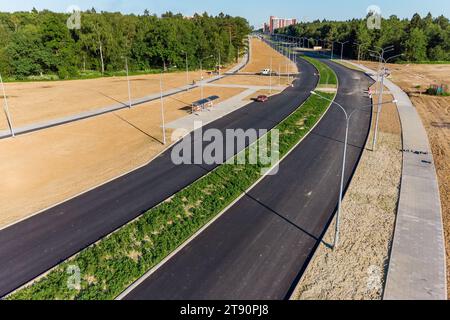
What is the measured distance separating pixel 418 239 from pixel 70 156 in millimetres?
30097

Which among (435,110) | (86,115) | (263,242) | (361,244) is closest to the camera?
(361,244)

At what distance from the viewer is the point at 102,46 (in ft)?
291

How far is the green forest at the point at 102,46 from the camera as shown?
261ft

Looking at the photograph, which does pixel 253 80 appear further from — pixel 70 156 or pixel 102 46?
pixel 70 156

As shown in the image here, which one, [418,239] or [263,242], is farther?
[263,242]

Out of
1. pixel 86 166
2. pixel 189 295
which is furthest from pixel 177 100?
pixel 189 295

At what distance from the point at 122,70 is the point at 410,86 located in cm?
7425

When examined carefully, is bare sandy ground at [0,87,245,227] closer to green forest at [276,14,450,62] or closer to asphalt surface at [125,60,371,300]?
asphalt surface at [125,60,371,300]

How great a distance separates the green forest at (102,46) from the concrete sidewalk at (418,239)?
6572 cm

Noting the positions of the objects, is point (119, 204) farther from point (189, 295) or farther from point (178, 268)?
point (189, 295)

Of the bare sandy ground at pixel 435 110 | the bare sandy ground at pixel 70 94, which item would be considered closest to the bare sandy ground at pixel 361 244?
the bare sandy ground at pixel 435 110

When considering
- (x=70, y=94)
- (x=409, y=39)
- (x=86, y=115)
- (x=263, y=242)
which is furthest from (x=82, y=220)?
(x=409, y=39)

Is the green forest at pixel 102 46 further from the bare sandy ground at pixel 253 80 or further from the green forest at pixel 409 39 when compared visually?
the green forest at pixel 409 39

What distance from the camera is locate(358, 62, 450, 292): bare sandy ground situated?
2470 centimetres
